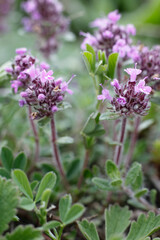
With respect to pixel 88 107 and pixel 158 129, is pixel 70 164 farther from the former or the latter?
pixel 158 129

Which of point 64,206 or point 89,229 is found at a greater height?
point 64,206

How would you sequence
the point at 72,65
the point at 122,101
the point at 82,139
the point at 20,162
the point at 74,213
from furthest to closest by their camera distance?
the point at 72,65
the point at 82,139
the point at 20,162
the point at 122,101
the point at 74,213

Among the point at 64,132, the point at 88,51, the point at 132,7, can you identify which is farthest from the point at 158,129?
the point at 132,7

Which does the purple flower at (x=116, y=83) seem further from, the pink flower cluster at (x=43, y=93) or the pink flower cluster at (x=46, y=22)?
the pink flower cluster at (x=46, y=22)

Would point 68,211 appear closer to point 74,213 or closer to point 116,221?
point 74,213

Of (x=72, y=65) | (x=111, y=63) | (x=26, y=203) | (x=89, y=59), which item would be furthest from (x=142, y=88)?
(x=72, y=65)

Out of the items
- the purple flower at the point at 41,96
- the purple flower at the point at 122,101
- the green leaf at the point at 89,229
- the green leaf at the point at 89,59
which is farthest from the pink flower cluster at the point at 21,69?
the green leaf at the point at 89,229

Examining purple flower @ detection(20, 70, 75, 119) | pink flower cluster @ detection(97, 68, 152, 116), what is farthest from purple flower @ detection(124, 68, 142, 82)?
purple flower @ detection(20, 70, 75, 119)
